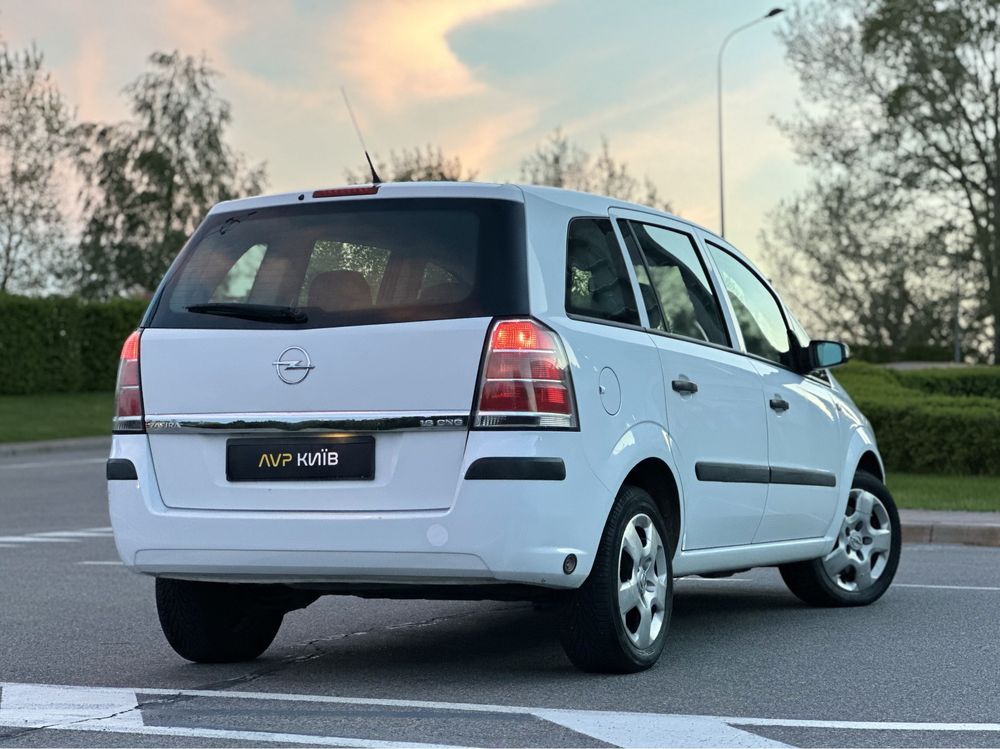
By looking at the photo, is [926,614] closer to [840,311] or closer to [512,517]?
[512,517]

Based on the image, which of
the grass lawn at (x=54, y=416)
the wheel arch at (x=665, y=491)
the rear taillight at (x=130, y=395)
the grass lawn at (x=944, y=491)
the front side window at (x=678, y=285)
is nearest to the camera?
the rear taillight at (x=130, y=395)

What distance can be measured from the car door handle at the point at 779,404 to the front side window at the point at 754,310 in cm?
23

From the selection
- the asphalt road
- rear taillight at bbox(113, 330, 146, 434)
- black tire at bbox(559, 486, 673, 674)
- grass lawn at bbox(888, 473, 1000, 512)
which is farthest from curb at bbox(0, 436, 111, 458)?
black tire at bbox(559, 486, 673, 674)

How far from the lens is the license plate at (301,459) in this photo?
221 inches

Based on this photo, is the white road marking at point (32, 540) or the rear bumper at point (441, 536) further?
the white road marking at point (32, 540)

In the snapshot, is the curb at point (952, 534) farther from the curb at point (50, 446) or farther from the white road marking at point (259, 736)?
the curb at point (50, 446)

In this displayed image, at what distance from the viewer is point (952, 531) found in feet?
42.7

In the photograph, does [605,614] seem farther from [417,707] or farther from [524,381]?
[524,381]

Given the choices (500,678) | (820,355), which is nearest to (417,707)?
(500,678)

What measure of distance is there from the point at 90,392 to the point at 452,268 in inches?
1468

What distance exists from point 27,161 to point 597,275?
4739cm

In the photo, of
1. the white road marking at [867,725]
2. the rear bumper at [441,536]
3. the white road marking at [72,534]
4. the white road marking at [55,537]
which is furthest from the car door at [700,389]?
the white road marking at [72,534]

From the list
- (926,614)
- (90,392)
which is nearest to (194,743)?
(926,614)

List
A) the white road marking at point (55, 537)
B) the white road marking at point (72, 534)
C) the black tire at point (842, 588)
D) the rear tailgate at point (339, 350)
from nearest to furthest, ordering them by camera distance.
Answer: the rear tailgate at point (339, 350) < the black tire at point (842, 588) < the white road marking at point (55, 537) < the white road marking at point (72, 534)
